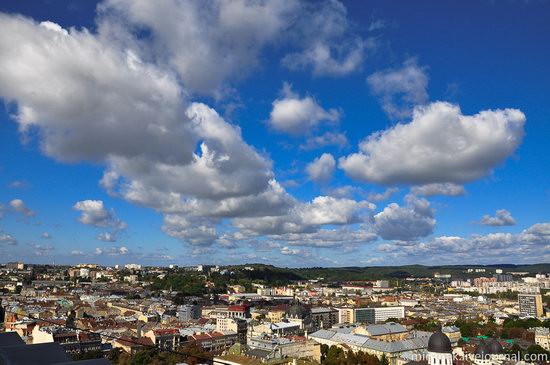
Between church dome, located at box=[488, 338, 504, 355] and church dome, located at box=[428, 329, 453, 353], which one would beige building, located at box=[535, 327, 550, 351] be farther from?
church dome, located at box=[428, 329, 453, 353]

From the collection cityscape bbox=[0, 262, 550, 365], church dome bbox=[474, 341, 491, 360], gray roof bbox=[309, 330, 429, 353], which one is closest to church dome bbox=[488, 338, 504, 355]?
cityscape bbox=[0, 262, 550, 365]

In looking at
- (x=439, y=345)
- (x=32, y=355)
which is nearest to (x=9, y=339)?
(x=32, y=355)

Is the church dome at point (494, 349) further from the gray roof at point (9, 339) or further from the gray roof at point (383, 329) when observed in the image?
the gray roof at point (9, 339)

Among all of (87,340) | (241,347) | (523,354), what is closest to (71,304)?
(87,340)

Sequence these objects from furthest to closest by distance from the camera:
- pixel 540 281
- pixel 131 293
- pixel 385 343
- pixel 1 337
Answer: pixel 540 281 < pixel 131 293 < pixel 385 343 < pixel 1 337

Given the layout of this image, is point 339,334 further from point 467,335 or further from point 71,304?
point 71,304

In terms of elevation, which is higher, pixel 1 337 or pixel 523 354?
pixel 1 337

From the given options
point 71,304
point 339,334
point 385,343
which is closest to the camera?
point 385,343

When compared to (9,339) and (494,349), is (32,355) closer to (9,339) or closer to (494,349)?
(9,339)

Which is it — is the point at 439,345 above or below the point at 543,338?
above
